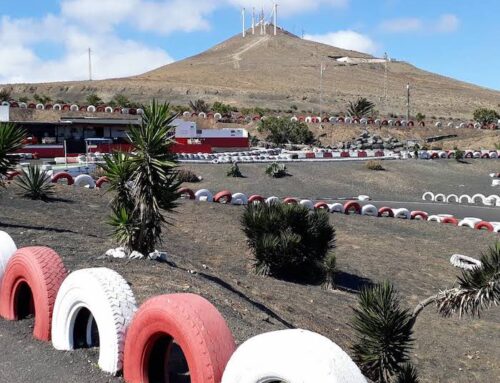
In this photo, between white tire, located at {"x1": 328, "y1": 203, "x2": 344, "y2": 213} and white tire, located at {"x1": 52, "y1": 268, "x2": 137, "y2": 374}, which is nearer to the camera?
white tire, located at {"x1": 52, "y1": 268, "x2": 137, "y2": 374}

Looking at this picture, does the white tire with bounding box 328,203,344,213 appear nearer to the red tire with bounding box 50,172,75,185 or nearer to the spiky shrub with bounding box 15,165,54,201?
the red tire with bounding box 50,172,75,185

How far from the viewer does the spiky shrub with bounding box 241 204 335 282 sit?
1641 centimetres

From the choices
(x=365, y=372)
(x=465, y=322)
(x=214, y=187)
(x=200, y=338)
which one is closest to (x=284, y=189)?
(x=214, y=187)

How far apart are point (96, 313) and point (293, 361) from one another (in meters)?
2.87

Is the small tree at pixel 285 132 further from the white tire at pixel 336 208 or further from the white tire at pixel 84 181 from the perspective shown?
the white tire at pixel 84 181

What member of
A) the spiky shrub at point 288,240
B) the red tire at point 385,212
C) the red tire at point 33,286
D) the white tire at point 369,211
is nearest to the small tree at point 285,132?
the red tire at point 385,212

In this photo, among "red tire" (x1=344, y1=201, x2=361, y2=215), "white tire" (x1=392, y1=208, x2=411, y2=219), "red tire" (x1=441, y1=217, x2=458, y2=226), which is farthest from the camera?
"white tire" (x1=392, y1=208, x2=411, y2=219)

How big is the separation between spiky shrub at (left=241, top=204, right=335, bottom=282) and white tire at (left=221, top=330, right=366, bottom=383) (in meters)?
10.9

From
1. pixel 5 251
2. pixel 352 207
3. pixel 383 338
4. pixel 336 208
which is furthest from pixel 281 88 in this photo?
pixel 383 338

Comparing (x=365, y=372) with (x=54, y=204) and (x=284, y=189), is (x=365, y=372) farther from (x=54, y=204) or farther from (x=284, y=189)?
(x=284, y=189)

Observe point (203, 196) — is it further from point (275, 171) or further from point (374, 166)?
point (374, 166)

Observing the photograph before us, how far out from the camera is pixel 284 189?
38.5 m

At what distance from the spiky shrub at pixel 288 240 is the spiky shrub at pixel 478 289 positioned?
24.3 ft

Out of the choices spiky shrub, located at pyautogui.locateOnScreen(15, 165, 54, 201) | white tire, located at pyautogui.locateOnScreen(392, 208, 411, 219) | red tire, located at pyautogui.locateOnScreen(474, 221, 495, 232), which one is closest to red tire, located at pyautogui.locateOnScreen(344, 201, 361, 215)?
white tire, located at pyautogui.locateOnScreen(392, 208, 411, 219)
